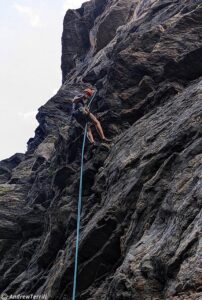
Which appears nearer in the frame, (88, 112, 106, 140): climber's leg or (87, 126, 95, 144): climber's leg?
(88, 112, 106, 140): climber's leg

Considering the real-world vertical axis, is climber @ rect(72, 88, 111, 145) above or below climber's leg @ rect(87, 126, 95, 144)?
above

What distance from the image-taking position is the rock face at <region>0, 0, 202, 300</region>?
27.2 feet

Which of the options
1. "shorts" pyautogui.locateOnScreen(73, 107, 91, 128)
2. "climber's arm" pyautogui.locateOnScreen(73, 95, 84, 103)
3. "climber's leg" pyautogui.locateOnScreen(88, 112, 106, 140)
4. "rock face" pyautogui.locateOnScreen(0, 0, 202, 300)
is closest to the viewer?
"rock face" pyautogui.locateOnScreen(0, 0, 202, 300)

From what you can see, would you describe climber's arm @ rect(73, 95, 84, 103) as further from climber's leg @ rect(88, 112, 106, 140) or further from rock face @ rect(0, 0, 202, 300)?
climber's leg @ rect(88, 112, 106, 140)

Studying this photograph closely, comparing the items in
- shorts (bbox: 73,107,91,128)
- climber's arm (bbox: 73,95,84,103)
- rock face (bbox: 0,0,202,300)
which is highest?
climber's arm (bbox: 73,95,84,103)

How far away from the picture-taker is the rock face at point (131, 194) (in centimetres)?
830

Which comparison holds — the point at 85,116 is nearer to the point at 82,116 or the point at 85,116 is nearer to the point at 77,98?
the point at 82,116

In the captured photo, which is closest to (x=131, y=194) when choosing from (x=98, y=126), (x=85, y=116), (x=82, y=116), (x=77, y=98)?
(x=98, y=126)

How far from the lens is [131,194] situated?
11148mm

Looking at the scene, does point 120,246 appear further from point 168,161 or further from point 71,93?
point 71,93

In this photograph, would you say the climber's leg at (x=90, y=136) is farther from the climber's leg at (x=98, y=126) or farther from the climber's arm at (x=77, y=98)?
the climber's arm at (x=77, y=98)

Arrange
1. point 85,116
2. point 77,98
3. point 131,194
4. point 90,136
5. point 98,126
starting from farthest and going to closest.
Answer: point 77,98 < point 85,116 < point 90,136 < point 98,126 < point 131,194

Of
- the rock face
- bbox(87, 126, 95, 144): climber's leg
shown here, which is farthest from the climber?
the rock face

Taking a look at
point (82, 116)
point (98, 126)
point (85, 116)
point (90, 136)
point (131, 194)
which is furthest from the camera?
point (82, 116)
